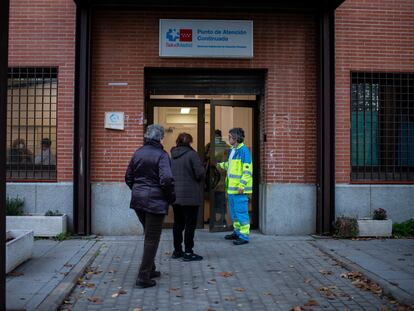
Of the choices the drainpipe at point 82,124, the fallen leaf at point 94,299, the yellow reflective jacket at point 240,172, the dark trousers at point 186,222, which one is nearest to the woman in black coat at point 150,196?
the fallen leaf at point 94,299

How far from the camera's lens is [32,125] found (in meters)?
9.76

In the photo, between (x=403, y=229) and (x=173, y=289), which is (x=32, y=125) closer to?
(x=173, y=289)

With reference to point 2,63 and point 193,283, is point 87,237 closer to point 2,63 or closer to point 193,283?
point 193,283

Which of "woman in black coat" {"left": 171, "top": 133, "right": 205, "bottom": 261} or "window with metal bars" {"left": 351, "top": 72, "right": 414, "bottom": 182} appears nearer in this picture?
"woman in black coat" {"left": 171, "top": 133, "right": 205, "bottom": 261}

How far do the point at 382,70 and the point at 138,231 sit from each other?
547 cm

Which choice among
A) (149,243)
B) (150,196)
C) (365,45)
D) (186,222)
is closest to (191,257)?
(186,222)

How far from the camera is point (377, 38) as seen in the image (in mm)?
9945

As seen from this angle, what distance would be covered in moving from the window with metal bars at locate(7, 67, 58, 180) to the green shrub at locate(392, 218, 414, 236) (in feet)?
20.7

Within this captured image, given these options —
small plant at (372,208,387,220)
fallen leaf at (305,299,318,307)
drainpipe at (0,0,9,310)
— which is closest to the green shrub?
small plant at (372,208,387,220)

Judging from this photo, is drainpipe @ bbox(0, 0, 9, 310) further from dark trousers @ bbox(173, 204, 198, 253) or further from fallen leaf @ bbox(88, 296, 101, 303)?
dark trousers @ bbox(173, 204, 198, 253)

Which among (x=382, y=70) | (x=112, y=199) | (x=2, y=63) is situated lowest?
(x=112, y=199)

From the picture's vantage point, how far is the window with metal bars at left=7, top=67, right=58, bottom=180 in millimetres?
9703

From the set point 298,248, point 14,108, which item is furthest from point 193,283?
point 14,108

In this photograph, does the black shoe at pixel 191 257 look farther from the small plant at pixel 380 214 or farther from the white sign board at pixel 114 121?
the small plant at pixel 380 214
